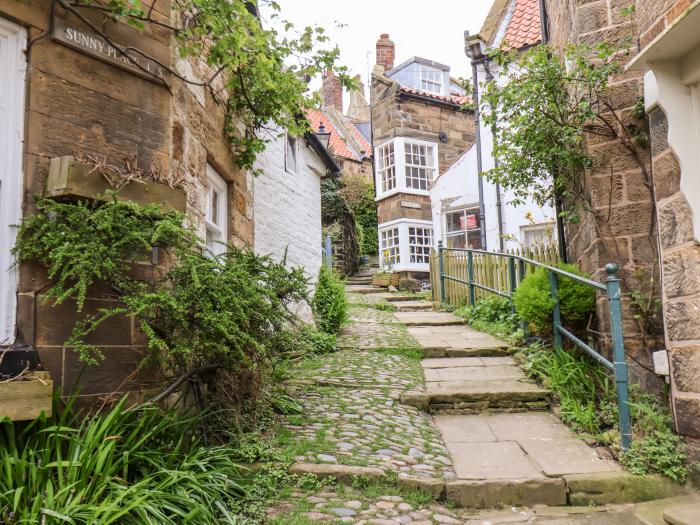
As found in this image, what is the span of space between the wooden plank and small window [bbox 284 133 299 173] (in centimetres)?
599

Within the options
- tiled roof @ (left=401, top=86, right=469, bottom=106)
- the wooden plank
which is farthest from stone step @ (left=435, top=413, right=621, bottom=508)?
tiled roof @ (left=401, top=86, right=469, bottom=106)

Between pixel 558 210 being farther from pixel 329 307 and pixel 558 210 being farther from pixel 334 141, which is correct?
pixel 334 141

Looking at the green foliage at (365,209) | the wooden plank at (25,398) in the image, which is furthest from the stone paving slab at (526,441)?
the green foliage at (365,209)

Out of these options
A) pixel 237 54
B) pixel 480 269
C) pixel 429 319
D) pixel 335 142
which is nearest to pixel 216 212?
pixel 237 54

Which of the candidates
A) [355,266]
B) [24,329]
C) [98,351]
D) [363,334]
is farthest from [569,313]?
[355,266]

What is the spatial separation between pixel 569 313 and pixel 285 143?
16.7 ft

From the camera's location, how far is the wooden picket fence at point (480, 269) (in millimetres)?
8270

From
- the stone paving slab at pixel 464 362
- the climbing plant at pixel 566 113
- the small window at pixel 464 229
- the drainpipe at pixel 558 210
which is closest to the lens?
the climbing plant at pixel 566 113

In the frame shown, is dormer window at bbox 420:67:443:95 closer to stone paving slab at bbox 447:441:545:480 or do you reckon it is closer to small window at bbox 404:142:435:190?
small window at bbox 404:142:435:190

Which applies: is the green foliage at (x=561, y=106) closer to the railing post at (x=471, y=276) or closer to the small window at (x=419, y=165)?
the railing post at (x=471, y=276)

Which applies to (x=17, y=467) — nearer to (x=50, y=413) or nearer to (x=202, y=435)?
(x=50, y=413)

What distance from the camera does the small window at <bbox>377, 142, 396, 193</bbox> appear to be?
17719mm

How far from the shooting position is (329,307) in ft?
25.6

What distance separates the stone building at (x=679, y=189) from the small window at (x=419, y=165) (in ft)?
46.4
